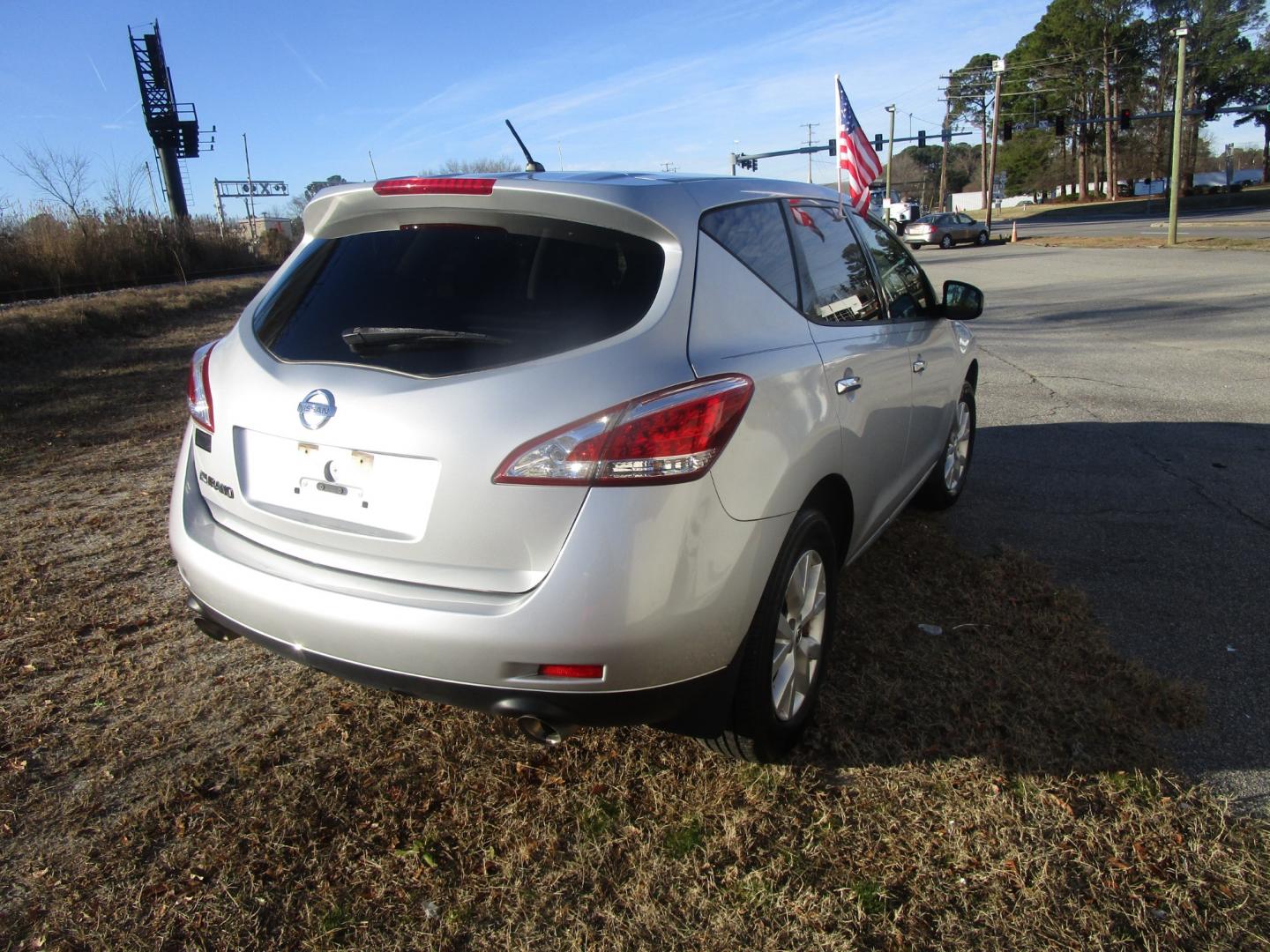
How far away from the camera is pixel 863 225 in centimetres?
405

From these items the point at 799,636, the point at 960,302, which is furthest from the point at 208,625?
the point at 960,302

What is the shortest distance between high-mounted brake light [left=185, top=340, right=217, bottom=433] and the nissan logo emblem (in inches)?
17.7

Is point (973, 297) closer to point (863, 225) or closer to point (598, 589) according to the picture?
point (863, 225)

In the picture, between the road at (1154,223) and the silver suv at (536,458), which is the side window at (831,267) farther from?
the road at (1154,223)

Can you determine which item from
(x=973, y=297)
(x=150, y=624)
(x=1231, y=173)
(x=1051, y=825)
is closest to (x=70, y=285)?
(x=150, y=624)

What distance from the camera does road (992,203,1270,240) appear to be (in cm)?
3630

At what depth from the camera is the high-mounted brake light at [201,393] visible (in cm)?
265

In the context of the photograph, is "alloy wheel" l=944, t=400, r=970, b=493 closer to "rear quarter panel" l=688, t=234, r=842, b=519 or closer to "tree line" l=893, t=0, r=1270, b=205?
"rear quarter panel" l=688, t=234, r=842, b=519

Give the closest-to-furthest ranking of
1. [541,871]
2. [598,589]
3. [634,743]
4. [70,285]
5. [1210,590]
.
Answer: [598,589], [541,871], [634,743], [1210,590], [70,285]

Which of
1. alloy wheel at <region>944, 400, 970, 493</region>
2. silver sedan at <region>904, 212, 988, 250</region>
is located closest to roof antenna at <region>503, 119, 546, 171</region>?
alloy wheel at <region>944, 400, 970, 493</region>

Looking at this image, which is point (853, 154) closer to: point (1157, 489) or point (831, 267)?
point (1157, 489)

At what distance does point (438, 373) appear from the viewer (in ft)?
7.26

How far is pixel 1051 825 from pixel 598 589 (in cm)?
144

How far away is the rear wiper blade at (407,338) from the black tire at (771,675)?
3.13 feet
